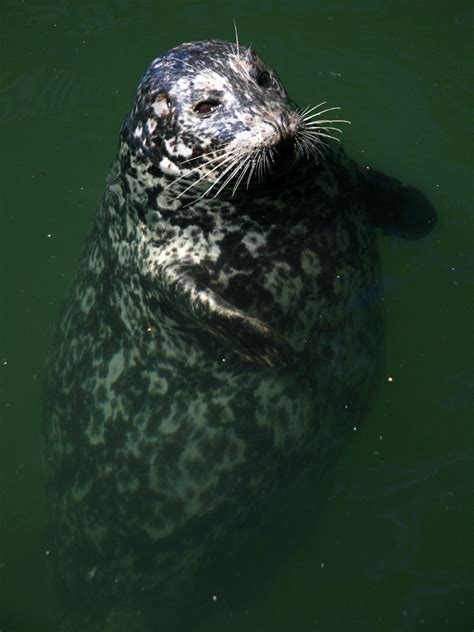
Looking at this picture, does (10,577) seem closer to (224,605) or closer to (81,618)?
(81,618)

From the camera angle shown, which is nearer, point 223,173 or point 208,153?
point 223,173

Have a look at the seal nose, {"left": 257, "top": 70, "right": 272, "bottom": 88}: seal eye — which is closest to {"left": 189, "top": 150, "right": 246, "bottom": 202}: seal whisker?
the seal nose

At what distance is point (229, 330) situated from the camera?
4098 millimetres

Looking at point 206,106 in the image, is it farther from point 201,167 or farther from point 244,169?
point 244,169

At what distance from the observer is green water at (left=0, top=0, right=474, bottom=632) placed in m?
4.72

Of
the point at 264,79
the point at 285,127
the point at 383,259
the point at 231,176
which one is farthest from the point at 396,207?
the point at 231,176

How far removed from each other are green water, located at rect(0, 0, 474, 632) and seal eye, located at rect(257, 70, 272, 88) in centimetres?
155

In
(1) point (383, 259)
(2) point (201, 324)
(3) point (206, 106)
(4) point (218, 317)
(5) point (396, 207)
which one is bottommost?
(1) point (383, 259)

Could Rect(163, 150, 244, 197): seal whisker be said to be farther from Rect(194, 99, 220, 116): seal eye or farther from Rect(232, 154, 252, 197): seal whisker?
Rect(194, 99, 220, 116): seal eye

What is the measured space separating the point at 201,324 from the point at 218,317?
18cm

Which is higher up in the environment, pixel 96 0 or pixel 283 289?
pixel 96 0

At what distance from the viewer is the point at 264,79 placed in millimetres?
4512

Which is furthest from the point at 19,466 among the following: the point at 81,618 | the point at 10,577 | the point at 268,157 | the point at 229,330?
the point at 268,157

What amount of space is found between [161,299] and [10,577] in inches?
74.9
